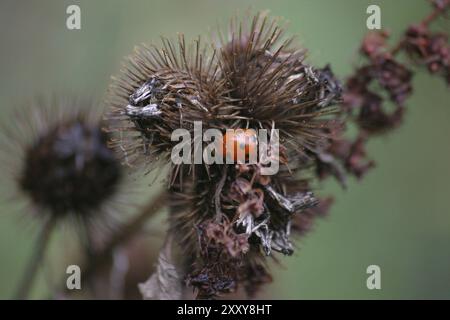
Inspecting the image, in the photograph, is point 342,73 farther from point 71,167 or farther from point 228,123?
point 228,123

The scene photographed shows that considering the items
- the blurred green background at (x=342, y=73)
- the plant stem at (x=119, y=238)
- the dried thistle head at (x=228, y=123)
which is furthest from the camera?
the blurred green background at (x=342, y=73)

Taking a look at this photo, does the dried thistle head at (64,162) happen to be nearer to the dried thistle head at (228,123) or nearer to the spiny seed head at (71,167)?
the spiny seed head at (71,167)

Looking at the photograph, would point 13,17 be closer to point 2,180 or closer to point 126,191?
point 2,180

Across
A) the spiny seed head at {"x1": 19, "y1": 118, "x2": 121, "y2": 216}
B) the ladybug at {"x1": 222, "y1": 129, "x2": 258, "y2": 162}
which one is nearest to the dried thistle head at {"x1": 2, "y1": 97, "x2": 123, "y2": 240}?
the spiny seed head at {"x1": 19, "y1": 118, "x2": 121, "y2": 216}

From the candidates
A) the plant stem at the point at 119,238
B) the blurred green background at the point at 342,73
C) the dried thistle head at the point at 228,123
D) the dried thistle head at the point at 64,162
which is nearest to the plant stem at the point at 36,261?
the dried thistle head at the point at 64,162

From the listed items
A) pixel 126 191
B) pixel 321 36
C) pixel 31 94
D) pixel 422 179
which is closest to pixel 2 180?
pixel 126 191

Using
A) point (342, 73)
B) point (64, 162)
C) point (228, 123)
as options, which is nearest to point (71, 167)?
point (64, 162)

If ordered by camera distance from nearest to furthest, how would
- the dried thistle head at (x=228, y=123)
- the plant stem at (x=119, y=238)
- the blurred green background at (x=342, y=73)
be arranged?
the dried thistle head at (x=228, y=123)
the plant stem at (x=119, y=238)
the blurred green background at (x=342, y=73)
